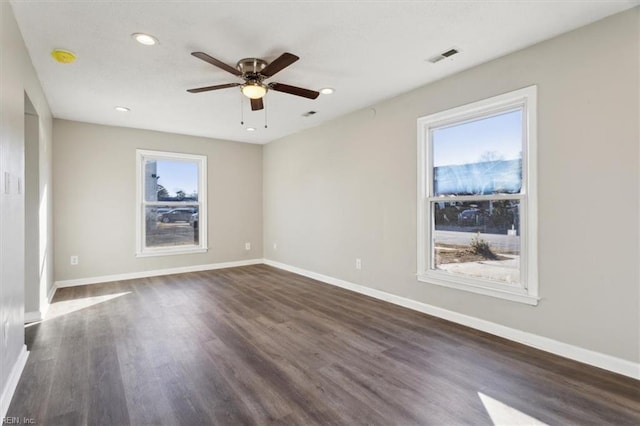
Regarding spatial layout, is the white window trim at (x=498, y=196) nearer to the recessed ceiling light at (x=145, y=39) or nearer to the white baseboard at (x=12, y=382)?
the recessed ceiling light at (x=145, y=39)

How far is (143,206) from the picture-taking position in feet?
18.5

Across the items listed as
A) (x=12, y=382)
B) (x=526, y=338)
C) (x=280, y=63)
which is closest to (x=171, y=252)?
(x=12, y=382)

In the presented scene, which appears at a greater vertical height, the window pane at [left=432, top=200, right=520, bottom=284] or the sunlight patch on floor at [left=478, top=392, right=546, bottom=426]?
the window pane at [left=432, top=200, right=520, bottom=284]

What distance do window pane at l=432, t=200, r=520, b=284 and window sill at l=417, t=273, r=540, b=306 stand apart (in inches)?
3.7

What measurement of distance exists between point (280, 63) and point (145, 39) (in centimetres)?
110

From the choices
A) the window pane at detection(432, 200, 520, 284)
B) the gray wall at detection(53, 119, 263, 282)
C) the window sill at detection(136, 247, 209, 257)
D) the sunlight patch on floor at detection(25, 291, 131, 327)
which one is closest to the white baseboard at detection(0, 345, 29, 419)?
the sunlight patch on floor at detection(25, 291, 131, 327)

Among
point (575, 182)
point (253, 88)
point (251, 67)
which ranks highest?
point (251, 67)

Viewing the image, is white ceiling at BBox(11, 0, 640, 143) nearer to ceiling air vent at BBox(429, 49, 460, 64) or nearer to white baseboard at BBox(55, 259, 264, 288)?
ceiling air vent at BBox(429, 49, 460, 64)

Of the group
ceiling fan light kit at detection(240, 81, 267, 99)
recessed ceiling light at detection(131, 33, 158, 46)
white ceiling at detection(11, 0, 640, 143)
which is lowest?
ceiling fan light kit at detection(240, 81, 267, 99)

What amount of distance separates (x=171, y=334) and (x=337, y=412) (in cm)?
192

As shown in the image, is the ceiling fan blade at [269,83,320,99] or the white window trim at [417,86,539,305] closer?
the white window trim at [417,86,539,305]

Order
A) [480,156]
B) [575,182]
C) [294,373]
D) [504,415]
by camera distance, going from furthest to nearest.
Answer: [480,156], [575,182], [294,373], [504,415]

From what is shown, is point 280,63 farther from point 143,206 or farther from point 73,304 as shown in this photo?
point 143,206

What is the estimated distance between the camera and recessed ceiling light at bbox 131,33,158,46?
2.56m
